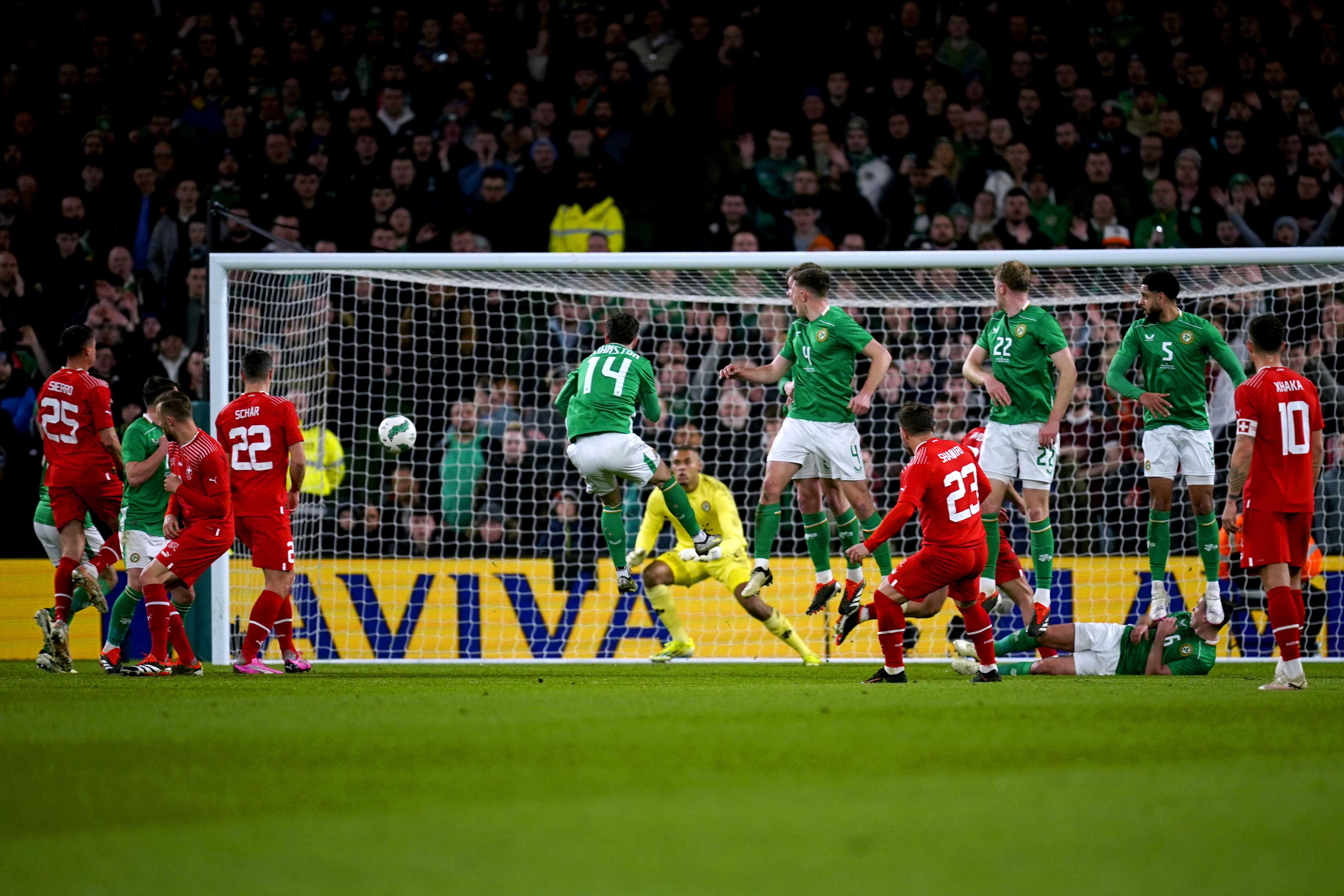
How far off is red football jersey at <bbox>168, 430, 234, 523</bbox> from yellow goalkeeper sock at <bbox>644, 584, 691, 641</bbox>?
3507 millimetres

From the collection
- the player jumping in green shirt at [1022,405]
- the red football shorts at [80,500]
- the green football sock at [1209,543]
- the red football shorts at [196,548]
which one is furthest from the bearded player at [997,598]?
the red football shorts at [80,500]

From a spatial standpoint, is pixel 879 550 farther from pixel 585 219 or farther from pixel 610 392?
pixel 585 219

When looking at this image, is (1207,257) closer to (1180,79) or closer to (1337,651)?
(1337,651)

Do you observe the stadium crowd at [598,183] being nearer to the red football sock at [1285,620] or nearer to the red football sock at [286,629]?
the red football sock at [286,629]

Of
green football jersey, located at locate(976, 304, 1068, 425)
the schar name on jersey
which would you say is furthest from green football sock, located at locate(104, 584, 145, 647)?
green football jersey, located at locate(976, 304, 1068, 425)

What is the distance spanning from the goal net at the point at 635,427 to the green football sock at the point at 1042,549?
1.77 m

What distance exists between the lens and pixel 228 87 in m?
16.1

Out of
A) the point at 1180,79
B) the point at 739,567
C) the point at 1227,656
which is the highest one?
the point at 1180,79

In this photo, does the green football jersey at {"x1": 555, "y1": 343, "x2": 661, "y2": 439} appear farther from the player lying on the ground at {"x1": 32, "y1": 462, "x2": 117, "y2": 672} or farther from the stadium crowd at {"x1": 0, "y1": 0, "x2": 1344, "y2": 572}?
the player lying on the ground at {"x1": 32, "y1": 462, "x2": 117, "y2": 672}

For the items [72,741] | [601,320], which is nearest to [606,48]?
[601,320]

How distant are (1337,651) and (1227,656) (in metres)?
1.10

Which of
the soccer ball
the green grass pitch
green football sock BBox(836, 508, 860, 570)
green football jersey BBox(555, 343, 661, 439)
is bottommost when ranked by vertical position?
the green grass pitch

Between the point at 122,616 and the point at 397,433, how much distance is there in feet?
7.12

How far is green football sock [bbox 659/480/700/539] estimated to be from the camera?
9.95m
